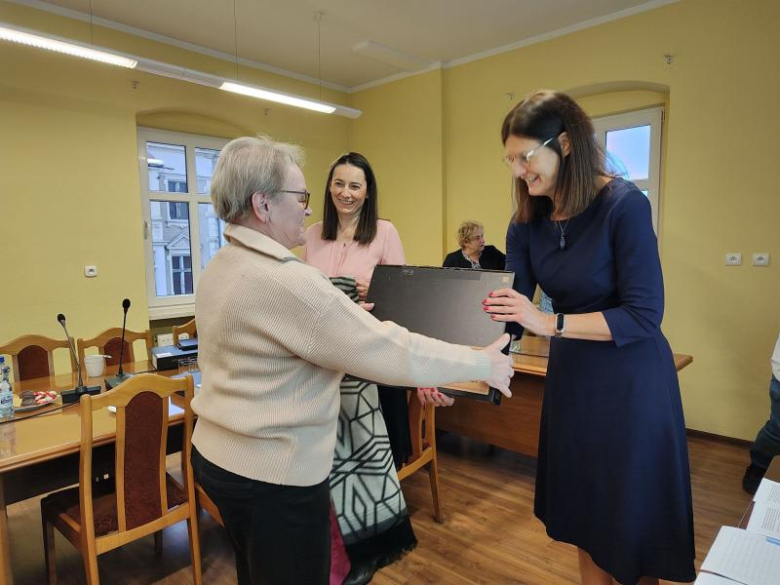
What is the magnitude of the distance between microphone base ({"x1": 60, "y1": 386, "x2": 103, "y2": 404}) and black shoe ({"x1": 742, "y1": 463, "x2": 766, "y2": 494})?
3551 millimetres

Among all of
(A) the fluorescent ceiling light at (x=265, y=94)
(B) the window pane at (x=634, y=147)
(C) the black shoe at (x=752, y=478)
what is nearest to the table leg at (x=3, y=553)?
(A) the fluorescent ceiling light at (x=265, y=94)

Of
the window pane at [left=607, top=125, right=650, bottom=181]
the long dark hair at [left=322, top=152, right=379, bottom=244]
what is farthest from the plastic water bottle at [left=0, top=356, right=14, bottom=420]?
the window pane at [left=607, top=125, right=650, bottom=181]

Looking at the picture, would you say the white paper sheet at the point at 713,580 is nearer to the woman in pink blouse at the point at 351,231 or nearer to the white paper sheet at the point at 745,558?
the white paper sheet at the point at 745,558

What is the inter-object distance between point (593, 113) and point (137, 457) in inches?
170

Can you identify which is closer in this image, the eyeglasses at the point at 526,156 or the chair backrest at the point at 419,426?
the eyeglasses at the point at 526,156

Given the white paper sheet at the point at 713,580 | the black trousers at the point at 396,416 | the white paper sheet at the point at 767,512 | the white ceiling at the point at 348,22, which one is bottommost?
the black trousers at the point at 396,416

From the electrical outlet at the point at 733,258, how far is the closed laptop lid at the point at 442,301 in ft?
10.4

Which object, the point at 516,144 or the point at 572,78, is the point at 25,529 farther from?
the point at 572,78

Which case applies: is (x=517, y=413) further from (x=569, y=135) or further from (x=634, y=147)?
(x=634, y=147)

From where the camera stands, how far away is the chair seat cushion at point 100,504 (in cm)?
193

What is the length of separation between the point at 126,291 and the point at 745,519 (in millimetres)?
4606

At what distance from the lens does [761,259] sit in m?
3.51

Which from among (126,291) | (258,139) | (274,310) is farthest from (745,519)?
(126,291)

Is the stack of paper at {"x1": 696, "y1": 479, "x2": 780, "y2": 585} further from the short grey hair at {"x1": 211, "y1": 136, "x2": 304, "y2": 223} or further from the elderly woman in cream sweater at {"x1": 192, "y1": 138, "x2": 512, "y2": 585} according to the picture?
the short grey hair at {"x1": 211, "y1": 136, "x2": 304, "y2": 223}
